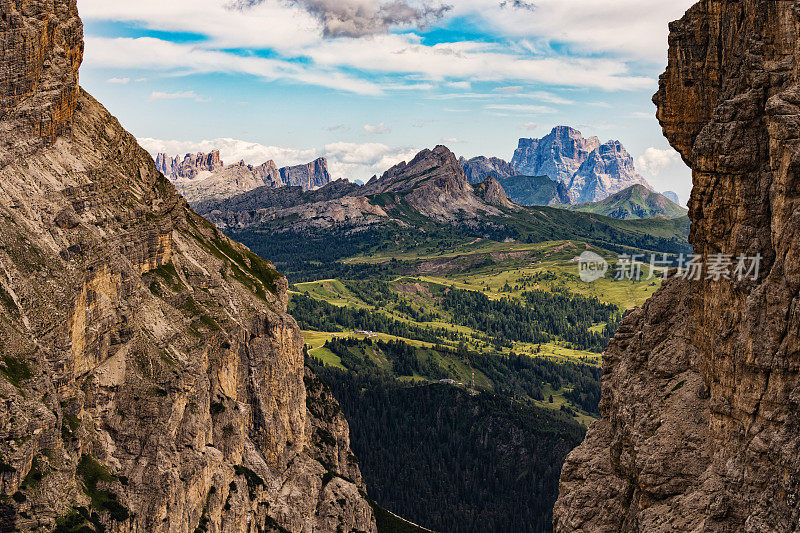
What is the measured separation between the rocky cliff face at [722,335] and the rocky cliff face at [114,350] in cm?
7168

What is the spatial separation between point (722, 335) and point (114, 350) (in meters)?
102

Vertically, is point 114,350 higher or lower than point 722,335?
lower

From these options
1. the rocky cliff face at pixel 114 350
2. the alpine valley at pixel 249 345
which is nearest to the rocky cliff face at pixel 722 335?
the alpine valley at pixel 249 345

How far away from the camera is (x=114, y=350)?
4781 inches

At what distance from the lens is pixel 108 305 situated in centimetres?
12106

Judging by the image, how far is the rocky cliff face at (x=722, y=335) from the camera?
3681cm

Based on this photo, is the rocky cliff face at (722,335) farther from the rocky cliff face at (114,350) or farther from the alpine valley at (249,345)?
the rocky cliff face at (114,350)

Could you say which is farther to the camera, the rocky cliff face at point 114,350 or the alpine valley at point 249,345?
the rocky cliff face at point 114,350

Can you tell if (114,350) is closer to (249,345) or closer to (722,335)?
(249,345)

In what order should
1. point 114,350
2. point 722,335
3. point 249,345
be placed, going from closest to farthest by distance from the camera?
1. point 722,335
2. point 114,350
3. point 249,345

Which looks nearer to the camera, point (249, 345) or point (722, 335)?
point (722, 335)

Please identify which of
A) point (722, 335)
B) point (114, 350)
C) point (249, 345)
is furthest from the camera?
point (249, 345)

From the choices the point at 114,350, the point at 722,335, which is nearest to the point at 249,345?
the point at 114,350

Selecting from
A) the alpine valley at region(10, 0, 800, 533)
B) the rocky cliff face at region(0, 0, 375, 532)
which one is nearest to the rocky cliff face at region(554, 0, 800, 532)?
the alpine valley at region(10, 0, 800, 533)
